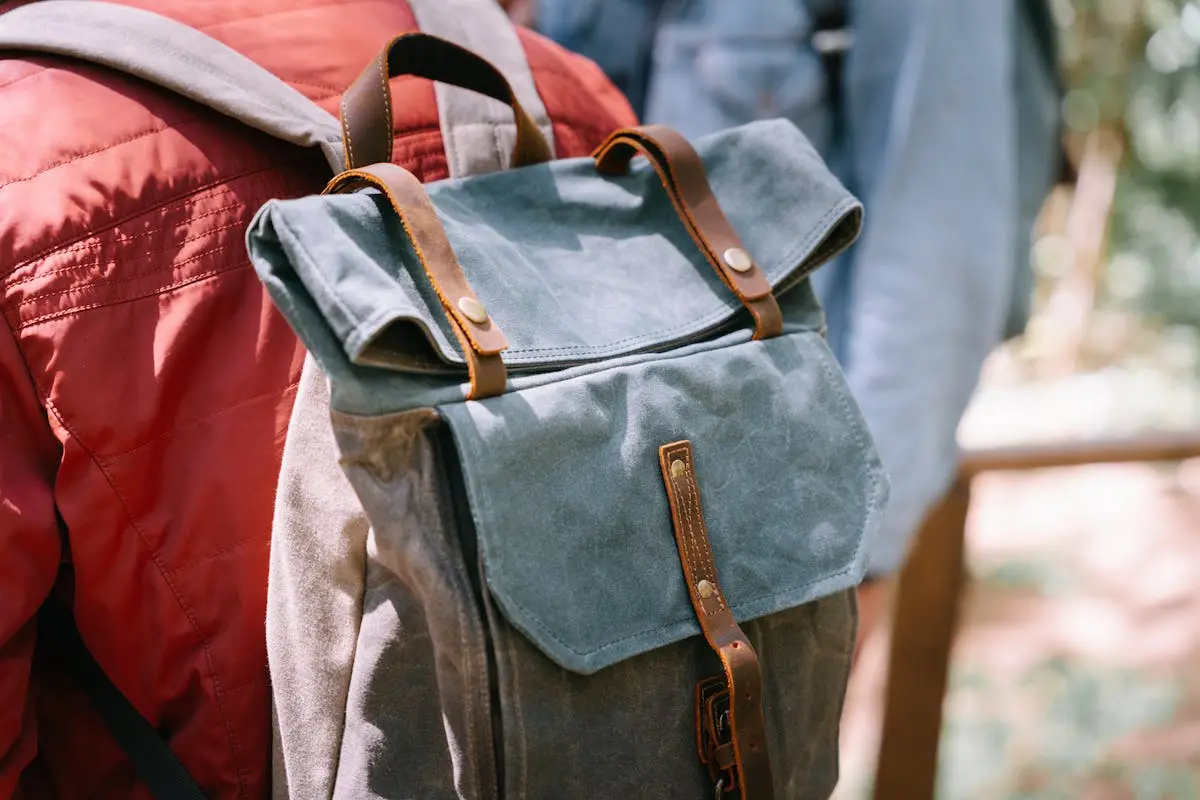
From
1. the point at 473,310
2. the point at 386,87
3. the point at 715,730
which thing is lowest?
the point at 715,730

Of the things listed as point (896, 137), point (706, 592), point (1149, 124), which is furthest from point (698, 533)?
point (1149, 124)

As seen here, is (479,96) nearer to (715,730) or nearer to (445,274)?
(445,274)

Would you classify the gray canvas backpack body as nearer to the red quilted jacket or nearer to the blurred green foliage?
the red quilted jacket

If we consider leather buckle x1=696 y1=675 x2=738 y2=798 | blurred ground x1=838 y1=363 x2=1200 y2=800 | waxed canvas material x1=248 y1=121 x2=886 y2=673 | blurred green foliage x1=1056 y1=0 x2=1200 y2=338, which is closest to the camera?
waxed canvas material x1=248 y1=121 x2=886 y2=673

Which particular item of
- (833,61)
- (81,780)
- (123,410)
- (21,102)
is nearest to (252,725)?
(81,780)

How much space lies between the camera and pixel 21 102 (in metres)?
0.73

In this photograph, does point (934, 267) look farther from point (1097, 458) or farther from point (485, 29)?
point (485, 29)

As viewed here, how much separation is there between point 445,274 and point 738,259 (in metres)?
0.27

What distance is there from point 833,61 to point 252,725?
1153 mm

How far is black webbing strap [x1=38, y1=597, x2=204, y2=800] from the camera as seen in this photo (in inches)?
30.5

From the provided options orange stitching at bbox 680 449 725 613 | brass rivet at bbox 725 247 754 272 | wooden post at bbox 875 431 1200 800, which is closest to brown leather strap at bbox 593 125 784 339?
brass rivet at bbox 725 247 754 272

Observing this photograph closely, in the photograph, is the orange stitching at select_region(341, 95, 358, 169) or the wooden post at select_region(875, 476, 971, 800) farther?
the wooden post at select_region(875, 476, 971, 800)

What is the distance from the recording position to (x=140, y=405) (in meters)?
0.74

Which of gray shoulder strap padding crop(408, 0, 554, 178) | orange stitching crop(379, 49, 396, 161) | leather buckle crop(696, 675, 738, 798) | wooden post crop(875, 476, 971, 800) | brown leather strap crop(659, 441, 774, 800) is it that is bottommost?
wooden post crop(875, 476, 971, 800)
